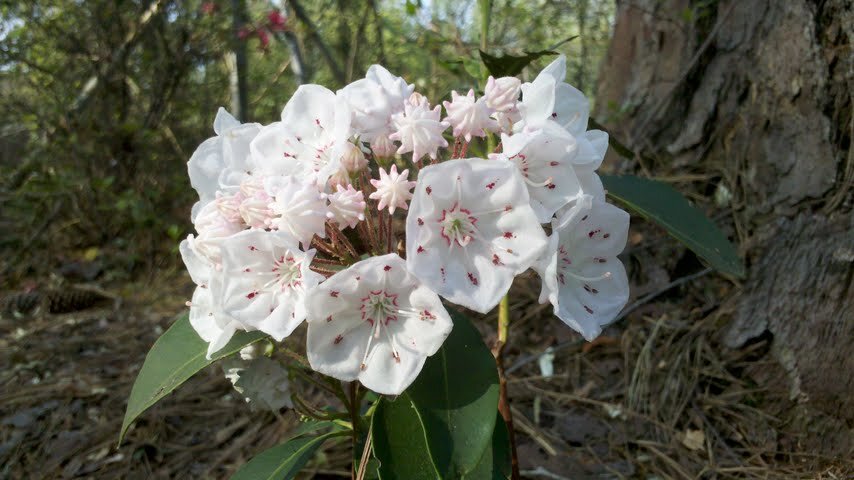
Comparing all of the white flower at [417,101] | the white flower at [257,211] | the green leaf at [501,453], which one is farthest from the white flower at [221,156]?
the green leaf at [501,453]

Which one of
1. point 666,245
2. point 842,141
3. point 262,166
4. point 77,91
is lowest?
point 666,245

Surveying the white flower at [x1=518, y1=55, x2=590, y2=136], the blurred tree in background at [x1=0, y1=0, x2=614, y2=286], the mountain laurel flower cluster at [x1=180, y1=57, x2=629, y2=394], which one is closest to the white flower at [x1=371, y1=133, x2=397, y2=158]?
the mountain laurel flower cluster at [x1=180, y1=57, x2=629, y2=394]

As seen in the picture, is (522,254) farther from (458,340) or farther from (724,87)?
(724,87)

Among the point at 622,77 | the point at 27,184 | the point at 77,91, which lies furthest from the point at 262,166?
the point at 77,91

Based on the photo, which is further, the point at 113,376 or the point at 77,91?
the point at 77,91

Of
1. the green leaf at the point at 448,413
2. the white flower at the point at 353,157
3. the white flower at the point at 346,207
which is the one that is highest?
the white flower at the point at 353,157

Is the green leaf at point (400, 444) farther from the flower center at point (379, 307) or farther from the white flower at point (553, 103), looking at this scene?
the white flower at point (553, 103)
